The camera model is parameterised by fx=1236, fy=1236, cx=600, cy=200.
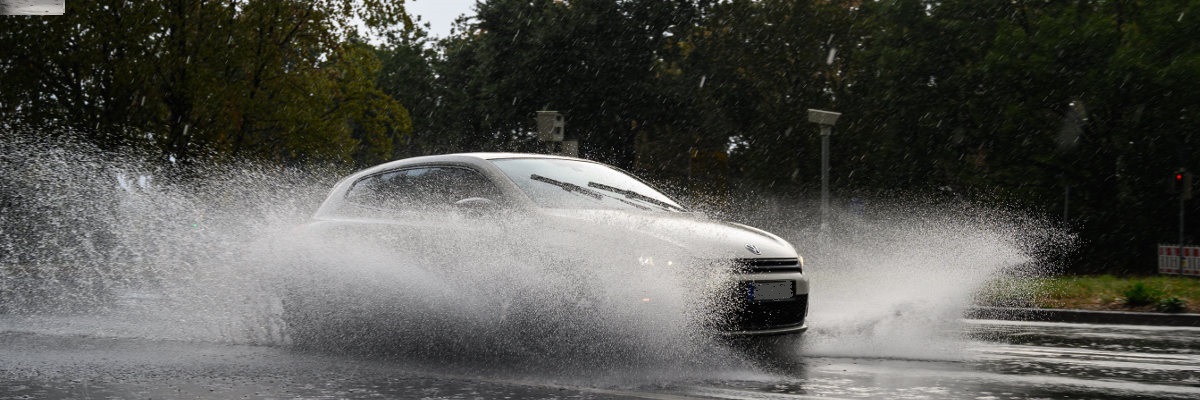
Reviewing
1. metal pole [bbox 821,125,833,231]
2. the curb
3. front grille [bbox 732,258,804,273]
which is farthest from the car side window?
metal pole [bbox 821,125,833,231]

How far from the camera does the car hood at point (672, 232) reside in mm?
7145

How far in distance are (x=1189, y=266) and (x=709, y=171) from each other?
30.4 meters

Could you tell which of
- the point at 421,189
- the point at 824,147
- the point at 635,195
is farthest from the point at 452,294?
the point at 824,147

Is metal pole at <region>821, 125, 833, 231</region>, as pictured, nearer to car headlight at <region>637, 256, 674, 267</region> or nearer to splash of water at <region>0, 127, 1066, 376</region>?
splash of water at <region>0, 127, 1066, 376</region>

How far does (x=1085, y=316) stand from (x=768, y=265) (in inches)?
311

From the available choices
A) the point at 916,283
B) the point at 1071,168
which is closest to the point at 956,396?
the point at 916,283

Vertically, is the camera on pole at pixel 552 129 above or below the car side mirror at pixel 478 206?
above

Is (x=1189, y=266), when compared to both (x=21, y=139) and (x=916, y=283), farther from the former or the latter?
(x=21, y=139)

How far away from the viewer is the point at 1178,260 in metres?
22.6

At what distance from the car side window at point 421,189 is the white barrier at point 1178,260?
652 inches

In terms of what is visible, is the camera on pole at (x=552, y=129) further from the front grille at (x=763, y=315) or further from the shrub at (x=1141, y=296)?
the front grille at (x=763, y=315)

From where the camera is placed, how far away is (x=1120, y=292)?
15266 millimetres

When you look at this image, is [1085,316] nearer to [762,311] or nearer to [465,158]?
[762,311]

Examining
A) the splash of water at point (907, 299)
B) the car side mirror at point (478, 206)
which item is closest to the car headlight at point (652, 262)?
the car side mirror at point (478, 206)
